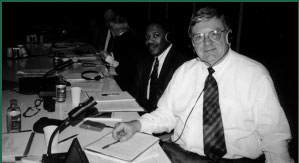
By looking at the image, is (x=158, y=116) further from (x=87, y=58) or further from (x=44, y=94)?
(x=87, y=58)

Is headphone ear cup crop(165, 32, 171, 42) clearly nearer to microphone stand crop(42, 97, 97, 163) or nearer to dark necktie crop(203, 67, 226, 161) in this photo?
dark necktie crop(203, 67, 226, 161)

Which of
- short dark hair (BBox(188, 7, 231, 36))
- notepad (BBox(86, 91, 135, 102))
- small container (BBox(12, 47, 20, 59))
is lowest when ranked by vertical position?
notepad (BBox(86, 91, 135, 102))

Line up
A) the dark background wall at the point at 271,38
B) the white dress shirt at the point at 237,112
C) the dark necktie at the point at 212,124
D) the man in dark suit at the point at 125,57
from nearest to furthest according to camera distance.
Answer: the white dress shirt at the point at 237,112 → the dark necktie at the point at 212,124 → the dark background wall at the point at 271,38 → the man in dark suit at the point at 125,57

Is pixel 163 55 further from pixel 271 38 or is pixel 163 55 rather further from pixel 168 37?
pixel 271 38

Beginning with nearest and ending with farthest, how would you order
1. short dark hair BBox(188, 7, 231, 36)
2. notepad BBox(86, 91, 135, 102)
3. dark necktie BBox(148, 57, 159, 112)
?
short dark hair BBox(188, 7, 231, 36), notepad BBox(86, 91, 135, 102), dark necktie BBox(148, 57, 159, 112)

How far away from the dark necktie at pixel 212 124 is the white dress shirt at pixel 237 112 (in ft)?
0.13

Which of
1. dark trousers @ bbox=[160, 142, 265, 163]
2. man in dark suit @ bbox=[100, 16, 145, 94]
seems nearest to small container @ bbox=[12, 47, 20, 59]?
man in dark suit @ bbox=[100, 16, 145, 94]

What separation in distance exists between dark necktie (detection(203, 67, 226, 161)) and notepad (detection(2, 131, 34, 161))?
3.10 feet

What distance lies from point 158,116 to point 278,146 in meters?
0.73

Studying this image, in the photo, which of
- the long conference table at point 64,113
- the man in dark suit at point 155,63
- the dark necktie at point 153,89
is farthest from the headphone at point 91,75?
the dark necktie at point 153,89

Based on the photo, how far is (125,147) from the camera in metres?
1.43

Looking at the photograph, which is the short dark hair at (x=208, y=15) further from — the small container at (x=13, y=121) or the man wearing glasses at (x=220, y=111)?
the small container at (x=13, y=121)

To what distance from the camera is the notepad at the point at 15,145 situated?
51.3 inches

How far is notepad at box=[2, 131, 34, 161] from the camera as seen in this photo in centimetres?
130
